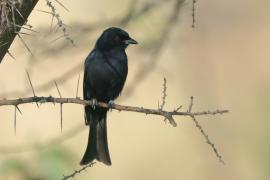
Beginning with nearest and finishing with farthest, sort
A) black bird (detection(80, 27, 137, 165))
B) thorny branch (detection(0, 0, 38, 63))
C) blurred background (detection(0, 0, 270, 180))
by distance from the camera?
thorny branch (detection(0, 0, 38, 63)) < black bird (detection(80, 27, 137, 165)) < blurred background (detection(0, 0, 270, 180))

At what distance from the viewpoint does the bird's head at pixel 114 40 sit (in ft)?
20.4

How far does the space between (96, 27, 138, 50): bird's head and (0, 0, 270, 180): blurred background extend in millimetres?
1130

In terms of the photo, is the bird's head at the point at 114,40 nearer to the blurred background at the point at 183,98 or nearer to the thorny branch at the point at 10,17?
the blurred background at the point at 183,98

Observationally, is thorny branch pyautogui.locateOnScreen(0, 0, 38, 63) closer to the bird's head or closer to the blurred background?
the bird's head

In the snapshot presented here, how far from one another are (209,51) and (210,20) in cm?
30

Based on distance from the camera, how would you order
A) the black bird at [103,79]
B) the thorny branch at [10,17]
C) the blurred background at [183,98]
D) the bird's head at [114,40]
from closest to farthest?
the thorny branch at [10,17], the black bird at [103,79], the bird's head at [114,40], the blurred background at [183,98]

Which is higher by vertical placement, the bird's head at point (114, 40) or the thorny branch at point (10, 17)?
the bird's head at point (114, 40)

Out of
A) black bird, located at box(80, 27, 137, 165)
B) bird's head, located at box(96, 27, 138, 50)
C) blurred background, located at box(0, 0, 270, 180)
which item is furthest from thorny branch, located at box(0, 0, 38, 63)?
blurred background, located at box(0, 0, 270, 180)

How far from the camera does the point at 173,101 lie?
852cm

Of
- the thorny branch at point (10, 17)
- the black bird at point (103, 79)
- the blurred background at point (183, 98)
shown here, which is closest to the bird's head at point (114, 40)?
the black bird at point (103, 79)

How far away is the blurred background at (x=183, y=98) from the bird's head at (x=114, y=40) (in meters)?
1.13

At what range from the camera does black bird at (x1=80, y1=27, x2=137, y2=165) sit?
5961 millimetres

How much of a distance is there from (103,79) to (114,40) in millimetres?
390

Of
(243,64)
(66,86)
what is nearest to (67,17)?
(66,86)
